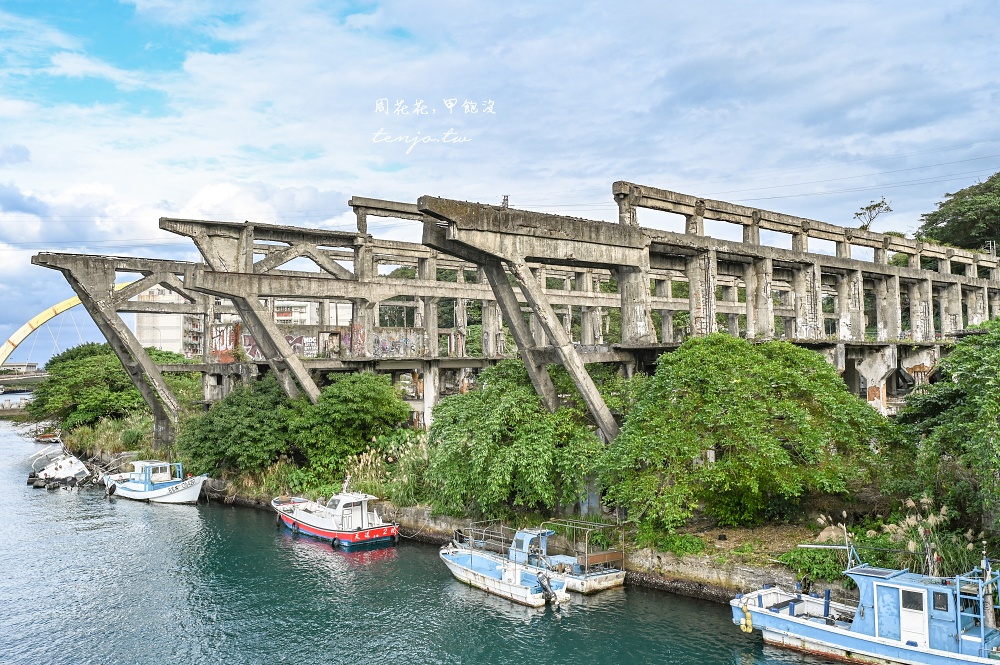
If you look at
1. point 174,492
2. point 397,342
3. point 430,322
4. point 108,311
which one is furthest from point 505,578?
point 108,311

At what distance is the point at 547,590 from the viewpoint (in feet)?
56.7

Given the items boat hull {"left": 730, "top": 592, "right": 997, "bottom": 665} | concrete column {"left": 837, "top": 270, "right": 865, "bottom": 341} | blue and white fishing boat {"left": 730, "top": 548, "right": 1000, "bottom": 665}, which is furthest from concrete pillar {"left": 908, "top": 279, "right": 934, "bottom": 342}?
boat hull {"left": 730, "top": 592, "right": 997, "bottom": 665}

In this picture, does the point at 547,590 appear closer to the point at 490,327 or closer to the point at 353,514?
the point at 353,514

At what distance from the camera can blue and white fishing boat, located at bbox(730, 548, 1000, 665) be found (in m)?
12.6

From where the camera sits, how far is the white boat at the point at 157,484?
1203 inches

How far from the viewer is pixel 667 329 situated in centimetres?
4431

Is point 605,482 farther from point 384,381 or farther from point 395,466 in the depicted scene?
point 384,381

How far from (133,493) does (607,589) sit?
22.8 meters

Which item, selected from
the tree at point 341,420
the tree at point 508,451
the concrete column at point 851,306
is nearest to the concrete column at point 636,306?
the tree at point 508,451

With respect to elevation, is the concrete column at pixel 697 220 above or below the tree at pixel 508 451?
above

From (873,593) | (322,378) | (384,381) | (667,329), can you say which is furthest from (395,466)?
(667,329)

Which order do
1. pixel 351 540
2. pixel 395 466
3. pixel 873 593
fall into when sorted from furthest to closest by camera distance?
pixel 395 466, pixel 351 540, pixel 873 593

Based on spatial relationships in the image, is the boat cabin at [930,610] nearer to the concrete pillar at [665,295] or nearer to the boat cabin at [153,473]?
the boat cabin at [153,473]

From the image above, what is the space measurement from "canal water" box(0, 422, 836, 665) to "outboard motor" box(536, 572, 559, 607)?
1.14ft
